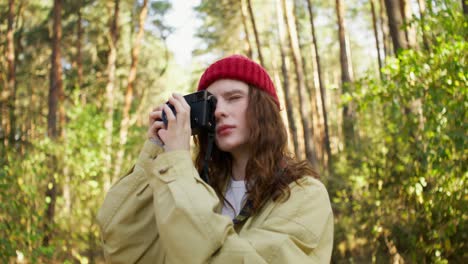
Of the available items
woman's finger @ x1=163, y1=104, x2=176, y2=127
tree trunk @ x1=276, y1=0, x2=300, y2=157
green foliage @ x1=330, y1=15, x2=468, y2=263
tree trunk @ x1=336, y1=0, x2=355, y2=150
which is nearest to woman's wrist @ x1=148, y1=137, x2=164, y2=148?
woman's finger @ x1=163, y1=104, x2=176, y2=127

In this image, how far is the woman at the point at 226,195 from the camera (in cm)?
161

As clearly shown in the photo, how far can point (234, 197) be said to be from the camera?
81.1 inches

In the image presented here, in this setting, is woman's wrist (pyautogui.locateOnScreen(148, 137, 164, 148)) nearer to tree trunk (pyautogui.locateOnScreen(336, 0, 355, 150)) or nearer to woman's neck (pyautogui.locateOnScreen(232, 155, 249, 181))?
woman's neck (pyautogui.locateOnScreen(232, 155, 249, 181))

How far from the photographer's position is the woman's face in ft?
6.62

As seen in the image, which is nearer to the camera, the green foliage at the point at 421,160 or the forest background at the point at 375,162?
the green foliage at the point at 421,160

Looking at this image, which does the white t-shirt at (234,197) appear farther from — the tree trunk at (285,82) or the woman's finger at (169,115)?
the tree trunk at (285,82)

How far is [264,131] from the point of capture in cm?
204

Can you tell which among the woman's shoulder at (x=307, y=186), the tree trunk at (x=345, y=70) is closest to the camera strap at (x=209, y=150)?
the woman's shoulder at (x=307, y=186)

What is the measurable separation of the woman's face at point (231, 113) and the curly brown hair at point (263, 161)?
0.03m

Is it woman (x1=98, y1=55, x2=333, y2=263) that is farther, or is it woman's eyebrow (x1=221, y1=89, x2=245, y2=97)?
woman's eyebrow (x1=221, y1=89, x2=245, y2=97)

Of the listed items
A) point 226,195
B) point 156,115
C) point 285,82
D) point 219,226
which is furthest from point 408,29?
point 285,82

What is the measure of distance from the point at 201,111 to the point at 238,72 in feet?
0.78

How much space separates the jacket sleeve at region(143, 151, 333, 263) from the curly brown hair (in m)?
0.08

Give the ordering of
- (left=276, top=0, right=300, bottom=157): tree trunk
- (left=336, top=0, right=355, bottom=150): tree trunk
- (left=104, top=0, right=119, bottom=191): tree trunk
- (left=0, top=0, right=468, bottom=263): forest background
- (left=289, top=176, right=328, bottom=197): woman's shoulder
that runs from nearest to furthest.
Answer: (left=289, top=176, right=328, bottom=197): woman's shoulder, (left=0, top=0, right=468, bottom=263): forest background, (left=104, top=0, right=119, bottom=191): tree trunk, (left=336, top=0, right=355, bottom=150): tree trunk, (left=276, top=0, right=300, bottom=157): tree trunk
